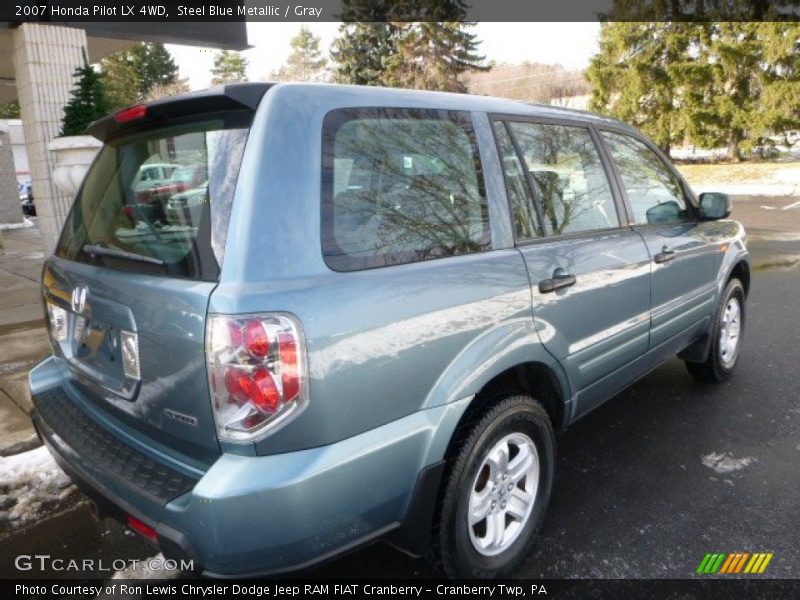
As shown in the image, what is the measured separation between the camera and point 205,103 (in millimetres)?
1879

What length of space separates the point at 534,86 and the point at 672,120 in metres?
33.9

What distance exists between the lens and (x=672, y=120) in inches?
1012

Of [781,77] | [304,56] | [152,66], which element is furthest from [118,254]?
[304,56]

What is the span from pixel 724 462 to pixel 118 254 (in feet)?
10.1

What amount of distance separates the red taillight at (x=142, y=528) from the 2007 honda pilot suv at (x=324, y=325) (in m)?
0.01

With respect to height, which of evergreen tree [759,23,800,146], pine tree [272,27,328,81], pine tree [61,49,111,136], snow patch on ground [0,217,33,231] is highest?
pine tree [272,27,328,81]

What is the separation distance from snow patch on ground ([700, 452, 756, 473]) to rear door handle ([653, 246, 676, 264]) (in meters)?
1.08

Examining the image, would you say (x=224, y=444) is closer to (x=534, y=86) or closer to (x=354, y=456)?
(x=354, y=456)

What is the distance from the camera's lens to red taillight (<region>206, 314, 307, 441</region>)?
62.9 inches

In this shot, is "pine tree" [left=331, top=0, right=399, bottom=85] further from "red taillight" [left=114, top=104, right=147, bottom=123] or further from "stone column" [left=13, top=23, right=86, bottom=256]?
"red taillight" [left=114, top=104, right=147, bottom=123]

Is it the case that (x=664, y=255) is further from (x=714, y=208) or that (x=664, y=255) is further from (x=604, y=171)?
(x=714, y=208)

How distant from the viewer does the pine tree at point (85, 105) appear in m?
6.31

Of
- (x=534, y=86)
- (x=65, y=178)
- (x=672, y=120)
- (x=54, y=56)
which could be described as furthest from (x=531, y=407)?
(x=534, y=86)

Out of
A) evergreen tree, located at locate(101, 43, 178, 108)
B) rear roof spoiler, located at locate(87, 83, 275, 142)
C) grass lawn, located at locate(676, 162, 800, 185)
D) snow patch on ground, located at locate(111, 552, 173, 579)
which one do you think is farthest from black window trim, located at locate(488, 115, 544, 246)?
evergreen tree, located at locate(101, 43, 178, 108)
